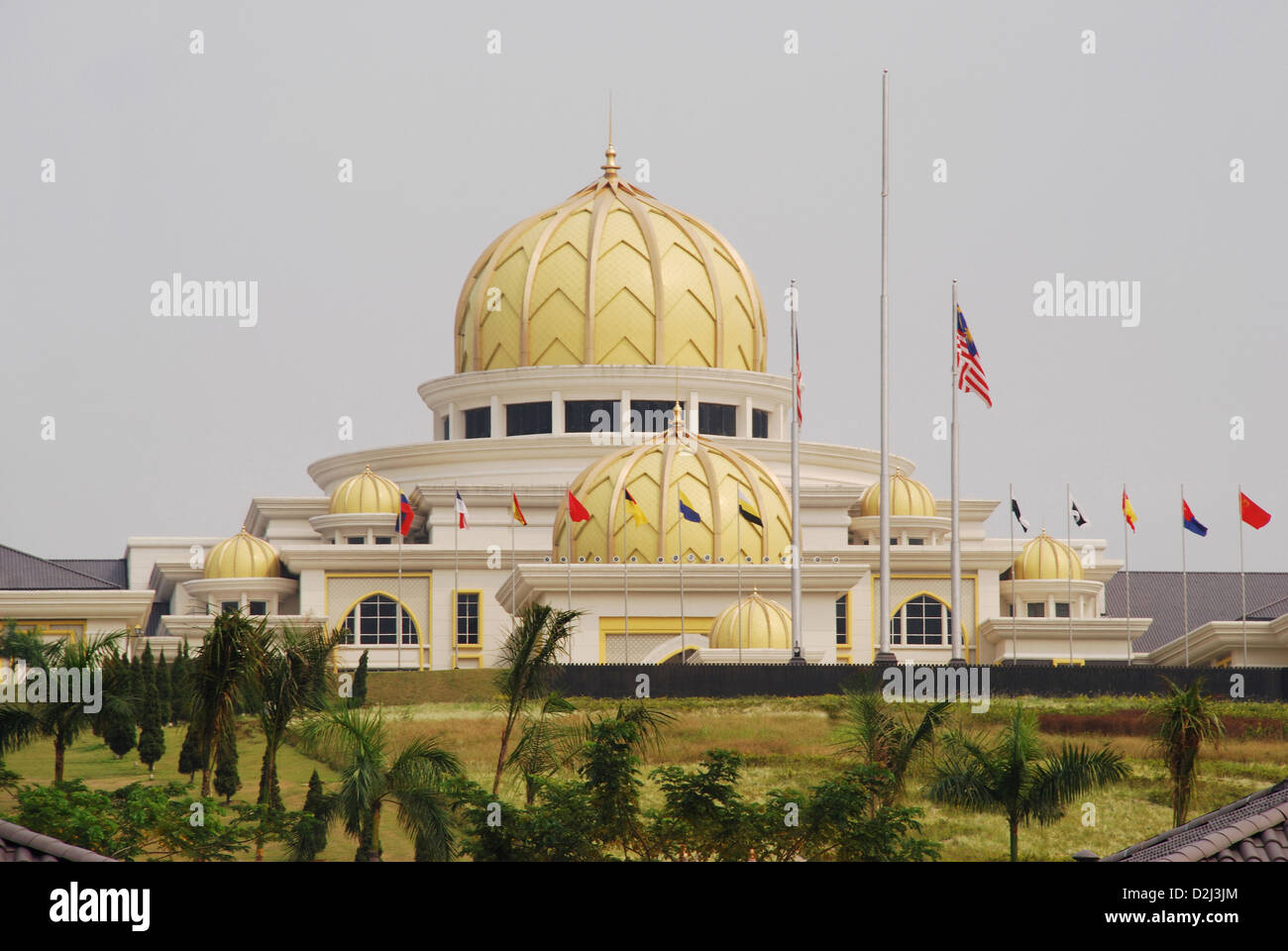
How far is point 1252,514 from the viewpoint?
4091 cm

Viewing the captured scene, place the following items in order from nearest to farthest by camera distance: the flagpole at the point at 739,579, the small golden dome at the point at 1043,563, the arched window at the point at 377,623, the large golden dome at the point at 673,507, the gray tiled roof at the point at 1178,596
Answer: the flagpole at the point at 739,579 → the large golden dome at the point at 673,507 → the arched window at the point at 377,623 → the small golden dome at the point at 1043,563 → the gray tiled roof at the point at 1178,596

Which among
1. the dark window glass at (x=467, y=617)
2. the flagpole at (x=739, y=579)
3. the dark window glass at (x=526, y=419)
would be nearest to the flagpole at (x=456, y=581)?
the dark window glass at (x=467, y=617)

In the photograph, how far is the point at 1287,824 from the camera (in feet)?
43.7

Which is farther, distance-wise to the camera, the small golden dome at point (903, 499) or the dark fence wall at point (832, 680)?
the small golden dome at point (903, 499)

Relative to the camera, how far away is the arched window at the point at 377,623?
49.1m

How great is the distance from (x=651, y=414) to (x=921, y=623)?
9.17 metres

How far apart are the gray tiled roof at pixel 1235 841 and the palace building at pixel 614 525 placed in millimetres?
26232

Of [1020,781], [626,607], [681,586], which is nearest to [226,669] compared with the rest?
[1020,781]

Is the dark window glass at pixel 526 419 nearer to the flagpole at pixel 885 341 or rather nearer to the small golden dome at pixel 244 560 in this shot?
the small golden dome at pixel 244 560

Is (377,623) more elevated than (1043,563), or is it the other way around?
(1043,563)

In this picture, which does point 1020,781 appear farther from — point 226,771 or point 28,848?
point 28,848

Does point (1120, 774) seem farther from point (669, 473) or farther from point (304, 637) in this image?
point (669, 473)

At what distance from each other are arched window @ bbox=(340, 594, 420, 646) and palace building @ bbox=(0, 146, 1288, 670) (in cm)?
5
